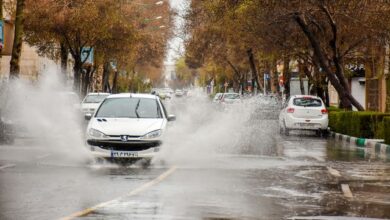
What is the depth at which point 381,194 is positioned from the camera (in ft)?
44.0

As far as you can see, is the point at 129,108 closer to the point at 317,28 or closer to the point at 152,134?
the point at 152,134

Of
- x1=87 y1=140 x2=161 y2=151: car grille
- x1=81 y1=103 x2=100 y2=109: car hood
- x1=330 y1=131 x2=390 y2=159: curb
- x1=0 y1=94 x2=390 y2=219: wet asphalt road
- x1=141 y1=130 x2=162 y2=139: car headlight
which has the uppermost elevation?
x1=81 y1=103 x2=100 y2=109: car hood

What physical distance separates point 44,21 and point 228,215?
35622mm

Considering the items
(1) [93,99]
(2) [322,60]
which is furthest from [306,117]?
(1) [93,99]

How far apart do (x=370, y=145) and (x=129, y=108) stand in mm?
11145

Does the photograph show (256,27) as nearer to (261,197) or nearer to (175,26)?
(261,197)

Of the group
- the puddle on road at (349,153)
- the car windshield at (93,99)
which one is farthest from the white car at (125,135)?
the car windshield at (93,99)

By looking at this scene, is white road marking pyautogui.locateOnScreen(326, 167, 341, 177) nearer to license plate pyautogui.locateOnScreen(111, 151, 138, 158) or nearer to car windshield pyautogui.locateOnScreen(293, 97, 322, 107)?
license plate pyautogui.locateOnScreen(111, 151, 138, 158)

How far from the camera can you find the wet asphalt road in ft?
36.0

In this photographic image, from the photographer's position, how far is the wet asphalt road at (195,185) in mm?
10961

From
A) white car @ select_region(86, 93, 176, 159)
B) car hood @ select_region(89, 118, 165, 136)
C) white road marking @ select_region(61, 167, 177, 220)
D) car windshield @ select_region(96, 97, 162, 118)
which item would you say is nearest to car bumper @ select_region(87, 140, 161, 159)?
white car @ select_region(86, 93, 176, 159)

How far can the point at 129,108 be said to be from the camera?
63.5 ft

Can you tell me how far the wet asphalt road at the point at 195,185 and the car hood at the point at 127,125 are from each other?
0.68 meters

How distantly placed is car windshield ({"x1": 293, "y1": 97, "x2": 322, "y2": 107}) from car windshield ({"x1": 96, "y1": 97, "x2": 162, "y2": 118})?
15672 millimetres
